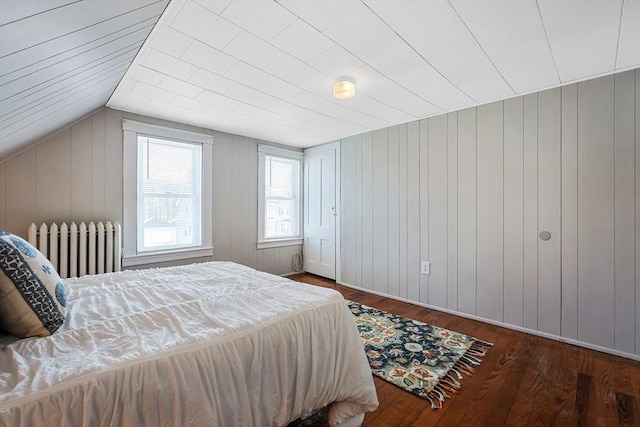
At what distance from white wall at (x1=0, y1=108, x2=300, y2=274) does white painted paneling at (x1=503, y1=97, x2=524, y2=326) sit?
326cm

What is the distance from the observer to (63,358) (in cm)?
87

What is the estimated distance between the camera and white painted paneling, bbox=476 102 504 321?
2709 millimetres

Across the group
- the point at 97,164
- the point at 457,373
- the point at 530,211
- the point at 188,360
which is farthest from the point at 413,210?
the point at 97,164

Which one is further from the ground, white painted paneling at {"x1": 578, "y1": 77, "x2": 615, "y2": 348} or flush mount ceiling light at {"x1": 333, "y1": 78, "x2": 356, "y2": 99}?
flush mount ceiling light at {"x1": 333, "y1": 78, "x2": 356, "y2": 99}

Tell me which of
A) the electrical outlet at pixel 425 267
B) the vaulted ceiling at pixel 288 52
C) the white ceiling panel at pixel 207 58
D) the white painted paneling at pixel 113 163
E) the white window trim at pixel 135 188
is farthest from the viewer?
the electrical outlet at pixel 425 267

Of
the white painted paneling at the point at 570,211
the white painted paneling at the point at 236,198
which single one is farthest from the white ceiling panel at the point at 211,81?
the white painted paneling at the point at 570,211

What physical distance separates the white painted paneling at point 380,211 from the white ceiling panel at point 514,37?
158 centimetres

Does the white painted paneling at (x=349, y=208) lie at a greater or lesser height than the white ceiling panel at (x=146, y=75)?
lesser

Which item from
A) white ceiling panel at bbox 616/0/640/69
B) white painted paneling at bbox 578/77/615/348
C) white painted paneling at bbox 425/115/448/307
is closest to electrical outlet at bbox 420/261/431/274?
white painted paneling at bbox 425/115/448/307

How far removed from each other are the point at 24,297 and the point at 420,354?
2338mm

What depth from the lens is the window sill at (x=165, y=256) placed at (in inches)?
116

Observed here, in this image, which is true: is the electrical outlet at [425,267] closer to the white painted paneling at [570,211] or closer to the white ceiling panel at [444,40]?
the white painted paneling at [570,211]

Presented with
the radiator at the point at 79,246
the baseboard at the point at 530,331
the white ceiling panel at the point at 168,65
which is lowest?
the baseboard at the point at 530,331

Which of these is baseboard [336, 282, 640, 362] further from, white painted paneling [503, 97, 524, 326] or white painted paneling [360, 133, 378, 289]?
white painted paneling [360, 133, 378, 289]
